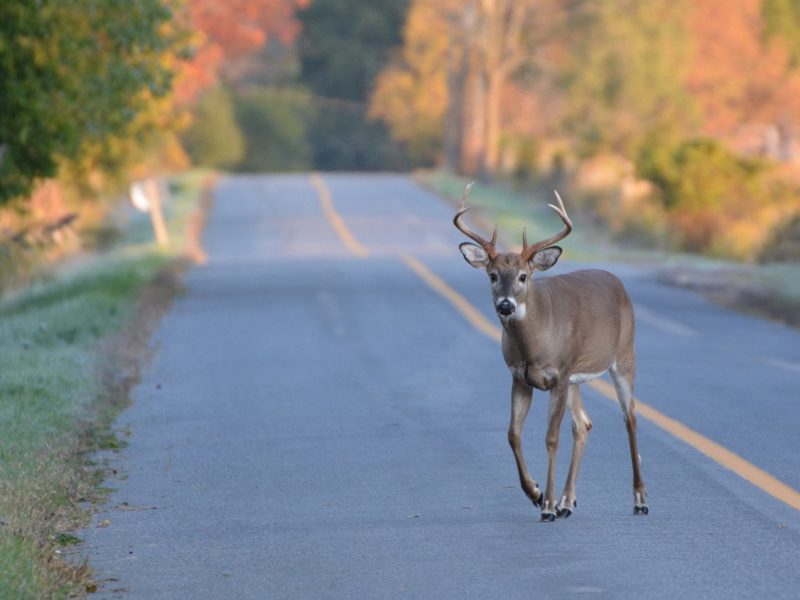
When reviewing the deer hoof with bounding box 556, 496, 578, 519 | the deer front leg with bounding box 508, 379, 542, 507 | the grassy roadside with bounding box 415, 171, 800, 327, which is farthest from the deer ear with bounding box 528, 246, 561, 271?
the grassy roadside with bounding box 415, 171, 800, 327

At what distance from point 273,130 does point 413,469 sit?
269ft

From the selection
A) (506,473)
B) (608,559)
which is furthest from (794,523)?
(506,473)

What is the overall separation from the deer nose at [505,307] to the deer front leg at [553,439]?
0.68 metres

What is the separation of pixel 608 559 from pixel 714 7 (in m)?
93.7

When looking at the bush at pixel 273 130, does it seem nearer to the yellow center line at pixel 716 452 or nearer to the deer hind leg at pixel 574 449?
the yellow center line at pixel 716 452

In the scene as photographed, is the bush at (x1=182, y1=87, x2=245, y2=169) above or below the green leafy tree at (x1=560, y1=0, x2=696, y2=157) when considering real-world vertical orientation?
below

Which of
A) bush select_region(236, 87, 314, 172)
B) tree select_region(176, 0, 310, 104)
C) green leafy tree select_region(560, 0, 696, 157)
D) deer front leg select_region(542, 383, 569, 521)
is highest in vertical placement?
deer front leg select_region(542, 383, 569, 521)

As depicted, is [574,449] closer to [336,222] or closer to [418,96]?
[336,222]

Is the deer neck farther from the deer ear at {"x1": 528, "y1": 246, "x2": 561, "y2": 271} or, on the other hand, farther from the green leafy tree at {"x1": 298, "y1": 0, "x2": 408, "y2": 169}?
the green leafy tree at {"x1": 298, "y1": 0, "x2": 408, "y2": 169}

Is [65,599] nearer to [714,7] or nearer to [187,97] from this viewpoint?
[187,97]

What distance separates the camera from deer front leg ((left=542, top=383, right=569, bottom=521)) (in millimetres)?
9602

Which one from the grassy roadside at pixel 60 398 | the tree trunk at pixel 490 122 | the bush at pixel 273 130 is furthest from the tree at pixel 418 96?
the grassy roadside at pixel 60 398

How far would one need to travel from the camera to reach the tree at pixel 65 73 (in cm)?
1870

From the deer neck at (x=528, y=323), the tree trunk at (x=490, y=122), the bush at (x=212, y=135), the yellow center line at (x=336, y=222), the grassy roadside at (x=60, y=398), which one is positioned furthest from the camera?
the bush at (x=212, y=135)
